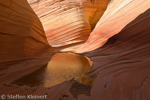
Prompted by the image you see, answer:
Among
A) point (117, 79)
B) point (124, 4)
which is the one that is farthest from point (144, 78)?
point (124, 4)

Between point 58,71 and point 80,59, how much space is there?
650mm

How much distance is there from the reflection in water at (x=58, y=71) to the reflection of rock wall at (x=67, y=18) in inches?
41.0

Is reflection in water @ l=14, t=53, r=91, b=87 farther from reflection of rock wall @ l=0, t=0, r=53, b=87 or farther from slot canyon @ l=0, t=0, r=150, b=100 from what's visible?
reflection of rock wall @ l=0, t=0, r=53, b=87

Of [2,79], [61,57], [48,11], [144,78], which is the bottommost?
[61,57]

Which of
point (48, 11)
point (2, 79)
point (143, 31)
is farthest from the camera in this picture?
point (48, 11)

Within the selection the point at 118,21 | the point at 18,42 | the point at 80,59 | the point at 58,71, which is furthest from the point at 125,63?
the point at 18,42

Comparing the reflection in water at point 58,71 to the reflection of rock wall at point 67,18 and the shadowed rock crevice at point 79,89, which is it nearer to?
the shadowed rock crevice at point 79,89

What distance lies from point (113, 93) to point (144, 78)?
465 mm

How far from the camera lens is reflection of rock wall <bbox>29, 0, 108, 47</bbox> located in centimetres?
358

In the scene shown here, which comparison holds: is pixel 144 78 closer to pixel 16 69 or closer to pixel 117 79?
pixel 117 79

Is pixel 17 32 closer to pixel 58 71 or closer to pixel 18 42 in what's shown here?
pixel 18 42

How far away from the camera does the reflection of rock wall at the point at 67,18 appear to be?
11.7ft

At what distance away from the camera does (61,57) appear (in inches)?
103

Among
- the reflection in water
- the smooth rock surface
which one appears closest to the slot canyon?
the reflection in water
